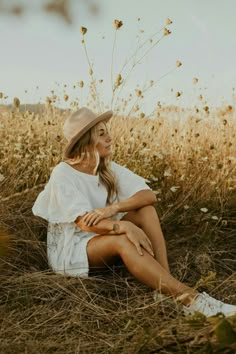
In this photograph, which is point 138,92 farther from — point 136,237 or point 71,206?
point 136,237

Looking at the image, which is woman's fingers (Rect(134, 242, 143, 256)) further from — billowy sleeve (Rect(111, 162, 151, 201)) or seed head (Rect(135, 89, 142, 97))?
seed head (Rect(135, 89, 142, 97))

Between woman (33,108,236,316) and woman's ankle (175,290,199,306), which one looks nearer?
woman's ankle (175,290,199,306)

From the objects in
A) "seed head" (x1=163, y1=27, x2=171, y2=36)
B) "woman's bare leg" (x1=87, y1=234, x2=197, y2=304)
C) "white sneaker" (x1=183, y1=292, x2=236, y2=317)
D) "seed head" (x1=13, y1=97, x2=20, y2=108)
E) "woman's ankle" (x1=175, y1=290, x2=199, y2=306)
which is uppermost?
"seed head" (x1=163, y1=27, x2=171, y2=36)

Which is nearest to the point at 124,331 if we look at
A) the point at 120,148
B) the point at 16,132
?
the point at 120,148

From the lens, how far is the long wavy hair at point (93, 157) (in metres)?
3.40

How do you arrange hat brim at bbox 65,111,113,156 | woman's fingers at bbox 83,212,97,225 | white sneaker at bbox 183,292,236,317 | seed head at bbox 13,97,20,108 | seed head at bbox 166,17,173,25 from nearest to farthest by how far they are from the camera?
1. white sneaker at bbox 183,292,236,317
2. woman's fingers at bbox 83,212,97,225
3. hat brim at bbox 65,111,113,156
4. seed head at bbox 166,17,173,25
5. seed head at bbox 13,97,20,108

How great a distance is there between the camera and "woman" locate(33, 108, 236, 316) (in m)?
2.93

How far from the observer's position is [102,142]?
339 cm

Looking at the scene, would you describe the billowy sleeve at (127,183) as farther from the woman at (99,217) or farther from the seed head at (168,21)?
the seed head at (168,21)

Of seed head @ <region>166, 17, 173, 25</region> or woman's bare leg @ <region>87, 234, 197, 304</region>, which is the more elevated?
seed head @ <region>166, 17, 173, 25</region>

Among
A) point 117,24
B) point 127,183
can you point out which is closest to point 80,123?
point 127,183

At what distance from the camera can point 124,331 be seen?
2.63 metres

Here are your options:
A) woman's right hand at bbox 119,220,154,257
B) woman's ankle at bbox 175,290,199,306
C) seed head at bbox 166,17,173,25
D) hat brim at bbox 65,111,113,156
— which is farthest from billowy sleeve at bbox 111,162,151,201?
seed head at bbox 166,17,173,25

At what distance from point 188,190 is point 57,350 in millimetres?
2306
